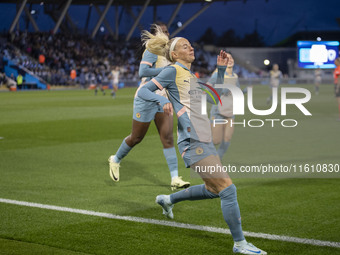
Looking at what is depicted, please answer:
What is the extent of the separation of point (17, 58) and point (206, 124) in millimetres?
46997

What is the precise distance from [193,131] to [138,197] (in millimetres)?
2857

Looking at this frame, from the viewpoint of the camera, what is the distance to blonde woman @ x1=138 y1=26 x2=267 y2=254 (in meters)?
5.73

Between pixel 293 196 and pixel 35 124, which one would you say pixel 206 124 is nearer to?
pixel 293 196

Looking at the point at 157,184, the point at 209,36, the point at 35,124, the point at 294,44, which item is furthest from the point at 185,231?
the point at 209,36

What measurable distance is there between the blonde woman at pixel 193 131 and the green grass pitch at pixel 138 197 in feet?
1.43

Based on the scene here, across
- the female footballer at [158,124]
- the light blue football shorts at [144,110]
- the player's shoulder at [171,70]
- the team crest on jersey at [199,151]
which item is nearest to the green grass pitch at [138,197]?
the female footballer at [158,124]

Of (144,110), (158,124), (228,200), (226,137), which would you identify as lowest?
(226,137)

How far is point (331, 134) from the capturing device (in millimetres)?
17000

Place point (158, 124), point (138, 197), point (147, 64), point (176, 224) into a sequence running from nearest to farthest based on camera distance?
1. point (176, 224)
2. point (138, 197)
3. point (147, 64)
4. point (158, 124)

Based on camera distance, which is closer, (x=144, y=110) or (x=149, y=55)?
(x=149, y=55)

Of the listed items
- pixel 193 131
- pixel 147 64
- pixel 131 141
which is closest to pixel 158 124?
pixel 131 141

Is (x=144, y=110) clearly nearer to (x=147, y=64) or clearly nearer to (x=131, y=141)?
(x=131, y=141)

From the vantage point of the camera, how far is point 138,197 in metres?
8.62

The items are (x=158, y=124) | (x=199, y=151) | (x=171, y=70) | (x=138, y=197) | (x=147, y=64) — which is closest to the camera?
(x=199, y=151)
